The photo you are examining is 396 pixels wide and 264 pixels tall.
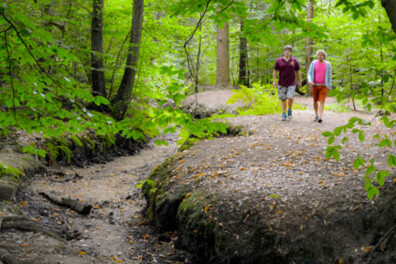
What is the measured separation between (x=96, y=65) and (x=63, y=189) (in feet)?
15.3

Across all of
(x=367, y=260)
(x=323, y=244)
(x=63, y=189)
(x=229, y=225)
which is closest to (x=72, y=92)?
(x=229, y=225)

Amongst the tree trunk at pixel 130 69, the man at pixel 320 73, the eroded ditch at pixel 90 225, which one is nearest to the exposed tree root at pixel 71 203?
the eroded ditch at pixel 90 225

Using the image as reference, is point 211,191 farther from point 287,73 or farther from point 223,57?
point 223,57

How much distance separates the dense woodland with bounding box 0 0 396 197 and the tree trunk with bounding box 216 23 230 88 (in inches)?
2.0

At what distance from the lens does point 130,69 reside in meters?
10.7

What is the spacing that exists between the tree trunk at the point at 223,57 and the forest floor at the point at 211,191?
27.7 feet

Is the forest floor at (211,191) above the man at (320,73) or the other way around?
the other way around

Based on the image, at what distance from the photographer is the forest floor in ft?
13.5

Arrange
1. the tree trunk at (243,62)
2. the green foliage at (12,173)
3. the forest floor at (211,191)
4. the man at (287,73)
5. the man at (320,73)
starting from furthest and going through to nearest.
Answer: the tree trunk at (243,62) → the man at (287,73) → the man at (320,73) → the green foliage at (12,173) → the forest floor at (211,191)

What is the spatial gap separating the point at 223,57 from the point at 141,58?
652cm

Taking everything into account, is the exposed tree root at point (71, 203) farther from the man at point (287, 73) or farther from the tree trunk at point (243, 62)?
the tree trunk at point (243, 62)

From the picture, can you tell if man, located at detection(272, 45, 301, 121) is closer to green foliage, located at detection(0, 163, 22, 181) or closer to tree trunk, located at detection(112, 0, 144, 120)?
tree trunk, located at detection(112, 0, 144, 120)

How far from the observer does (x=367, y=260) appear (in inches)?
134

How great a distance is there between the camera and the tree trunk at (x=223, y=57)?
16.3 meters
